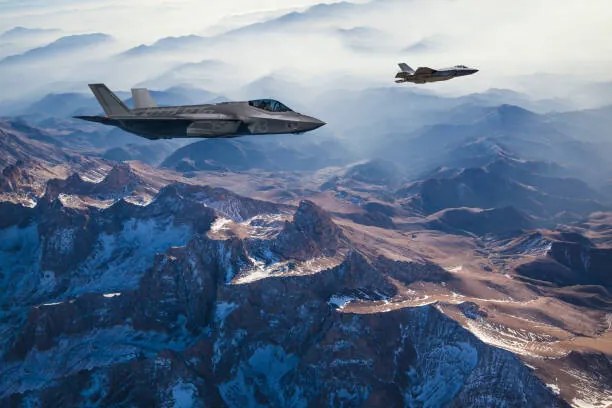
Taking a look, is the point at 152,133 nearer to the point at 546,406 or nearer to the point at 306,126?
the point at 306,126

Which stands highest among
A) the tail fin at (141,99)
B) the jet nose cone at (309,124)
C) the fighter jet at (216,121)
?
the tail fin at (141,99)

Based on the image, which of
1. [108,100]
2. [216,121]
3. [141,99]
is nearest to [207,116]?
[216,121]

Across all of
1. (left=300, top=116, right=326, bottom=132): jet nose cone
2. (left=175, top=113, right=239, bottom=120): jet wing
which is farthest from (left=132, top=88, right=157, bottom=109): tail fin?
(left=300, top=116, right=326, bottom=132): jet nose cone

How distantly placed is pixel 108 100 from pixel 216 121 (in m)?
30.0

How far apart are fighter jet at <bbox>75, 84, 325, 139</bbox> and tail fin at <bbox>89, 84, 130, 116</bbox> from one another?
7338 mm

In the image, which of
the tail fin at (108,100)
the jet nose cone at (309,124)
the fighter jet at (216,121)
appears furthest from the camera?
the tail fin at (108,100)

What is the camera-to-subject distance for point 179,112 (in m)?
103

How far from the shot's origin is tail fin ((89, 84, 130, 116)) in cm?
11225

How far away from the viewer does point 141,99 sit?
391 feet

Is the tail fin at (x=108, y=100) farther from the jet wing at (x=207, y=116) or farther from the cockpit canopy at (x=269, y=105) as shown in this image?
the cockpit canopy at (x=269, y=105)

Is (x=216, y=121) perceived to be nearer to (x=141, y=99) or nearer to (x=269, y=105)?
(x=269, y=105)

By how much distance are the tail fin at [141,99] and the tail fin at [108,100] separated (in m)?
4.69

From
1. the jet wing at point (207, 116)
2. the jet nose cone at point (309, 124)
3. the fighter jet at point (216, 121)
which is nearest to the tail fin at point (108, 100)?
the fighter jet at point (216, 121)

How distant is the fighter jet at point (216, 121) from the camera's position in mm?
95438
